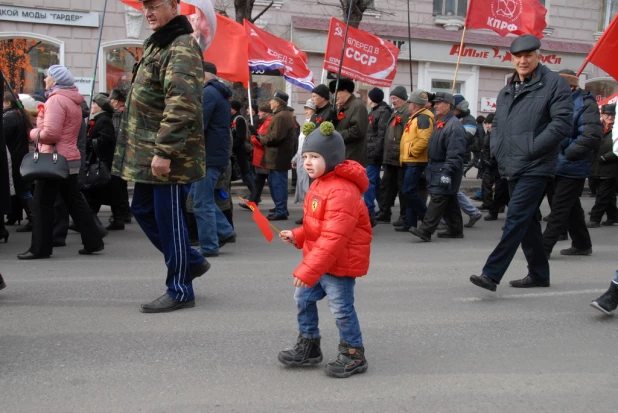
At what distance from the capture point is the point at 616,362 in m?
4.27

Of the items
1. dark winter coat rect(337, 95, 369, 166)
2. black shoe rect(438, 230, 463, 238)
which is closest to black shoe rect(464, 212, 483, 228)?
black shoe rect(438, 230, 463, 238)

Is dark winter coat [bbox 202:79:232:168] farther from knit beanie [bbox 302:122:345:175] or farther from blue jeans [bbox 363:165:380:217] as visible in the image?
knit beanie [bbox 302:122:345:175]

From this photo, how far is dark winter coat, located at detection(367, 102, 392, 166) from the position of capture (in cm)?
1016

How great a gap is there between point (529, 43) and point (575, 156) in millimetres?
2136

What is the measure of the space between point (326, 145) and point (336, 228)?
1.54 ft

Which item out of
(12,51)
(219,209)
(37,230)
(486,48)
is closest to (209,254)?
(219,209)

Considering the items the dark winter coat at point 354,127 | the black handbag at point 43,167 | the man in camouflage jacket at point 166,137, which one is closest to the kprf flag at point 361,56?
the dark winter coat at point 354,127

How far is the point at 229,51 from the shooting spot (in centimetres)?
1055

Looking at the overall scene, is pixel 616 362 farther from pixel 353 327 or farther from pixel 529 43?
pixel 529 43

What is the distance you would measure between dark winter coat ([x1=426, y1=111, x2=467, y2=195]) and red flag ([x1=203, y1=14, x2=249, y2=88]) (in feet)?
10.8

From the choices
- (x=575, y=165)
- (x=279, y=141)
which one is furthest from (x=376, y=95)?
(x=575, y=165)

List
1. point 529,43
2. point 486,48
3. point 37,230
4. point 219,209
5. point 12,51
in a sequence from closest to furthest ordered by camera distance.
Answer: point 529,43 < point 37,230 < point 219,209 < point 12,51 < point 486,48

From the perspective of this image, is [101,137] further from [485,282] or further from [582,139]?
[582,139]

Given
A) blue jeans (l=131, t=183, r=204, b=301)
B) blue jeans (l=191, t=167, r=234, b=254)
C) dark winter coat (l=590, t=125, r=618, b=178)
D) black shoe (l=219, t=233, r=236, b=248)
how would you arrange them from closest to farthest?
blue jeans (l=131, t=183, r=204, b=301)
blue jeans (l=191, t=167, r=234, b=254)
black shoe (l=219, t=233, r=236, b=248)
dark winter coat (l=590, t=125, r=618, b=178)
